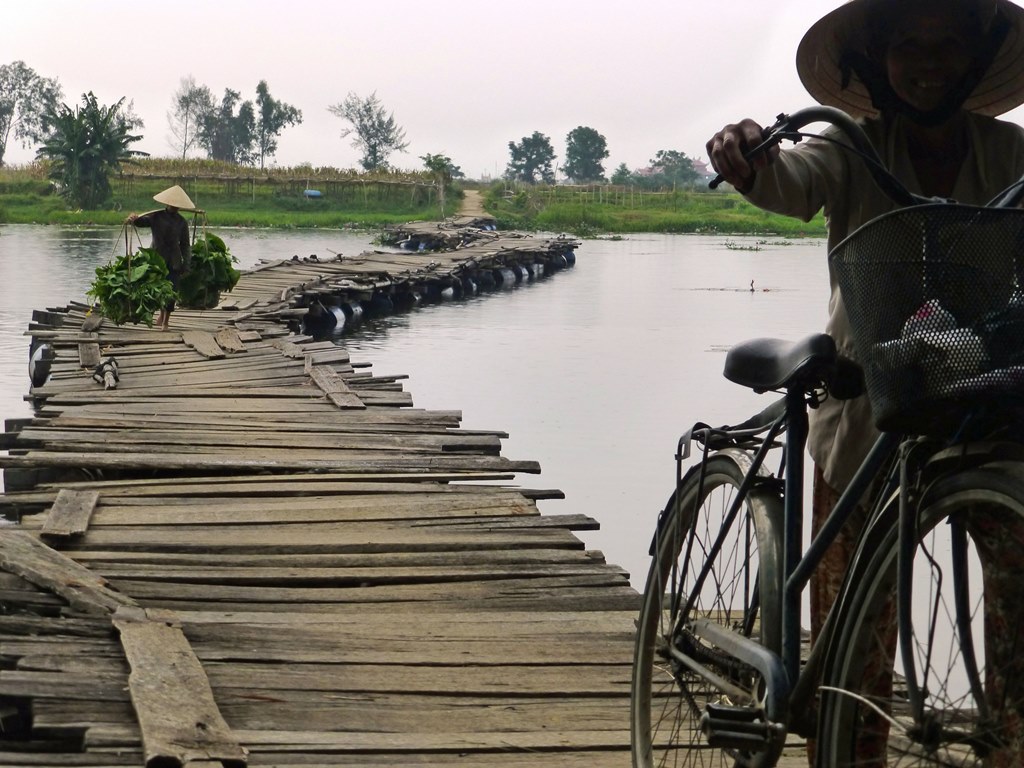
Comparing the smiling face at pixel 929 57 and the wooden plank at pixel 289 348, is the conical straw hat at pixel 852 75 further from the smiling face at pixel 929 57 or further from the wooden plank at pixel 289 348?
the wooden plank at pixel 289 348

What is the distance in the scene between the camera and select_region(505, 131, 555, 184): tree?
83.9 meters

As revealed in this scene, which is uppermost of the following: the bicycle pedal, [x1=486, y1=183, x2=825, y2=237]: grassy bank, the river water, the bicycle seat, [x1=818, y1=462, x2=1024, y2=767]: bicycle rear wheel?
the bicycle seat

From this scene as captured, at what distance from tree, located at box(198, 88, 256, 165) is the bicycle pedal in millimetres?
83822

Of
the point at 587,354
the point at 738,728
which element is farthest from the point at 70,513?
the point at 587,354

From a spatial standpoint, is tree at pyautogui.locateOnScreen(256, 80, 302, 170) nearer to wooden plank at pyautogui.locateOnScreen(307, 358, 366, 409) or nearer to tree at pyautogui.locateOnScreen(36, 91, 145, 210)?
tree at pyautogui.locateOnScreen(36, 91, 145, 210)

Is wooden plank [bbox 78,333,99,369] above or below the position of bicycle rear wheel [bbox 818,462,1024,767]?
below

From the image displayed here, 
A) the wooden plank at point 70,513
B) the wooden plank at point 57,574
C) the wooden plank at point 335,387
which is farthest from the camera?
the wooden plank at point 335,387

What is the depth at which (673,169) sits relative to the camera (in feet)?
281

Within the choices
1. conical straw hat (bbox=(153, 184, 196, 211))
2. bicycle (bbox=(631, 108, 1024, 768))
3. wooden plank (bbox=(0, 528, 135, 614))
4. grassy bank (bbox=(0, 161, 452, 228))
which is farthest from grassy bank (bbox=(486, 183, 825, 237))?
bicycle (bbox=(631, 108, 1024, 768))

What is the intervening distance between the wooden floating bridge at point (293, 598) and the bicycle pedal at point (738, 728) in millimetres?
888

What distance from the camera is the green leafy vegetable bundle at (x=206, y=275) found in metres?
13.6

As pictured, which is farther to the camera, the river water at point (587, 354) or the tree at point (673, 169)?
the tree at point (673, 169)

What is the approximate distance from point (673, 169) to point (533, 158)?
8.46 meters

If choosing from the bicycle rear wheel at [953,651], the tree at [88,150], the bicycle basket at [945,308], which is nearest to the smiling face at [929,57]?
the bicycle basket at [945,308]
